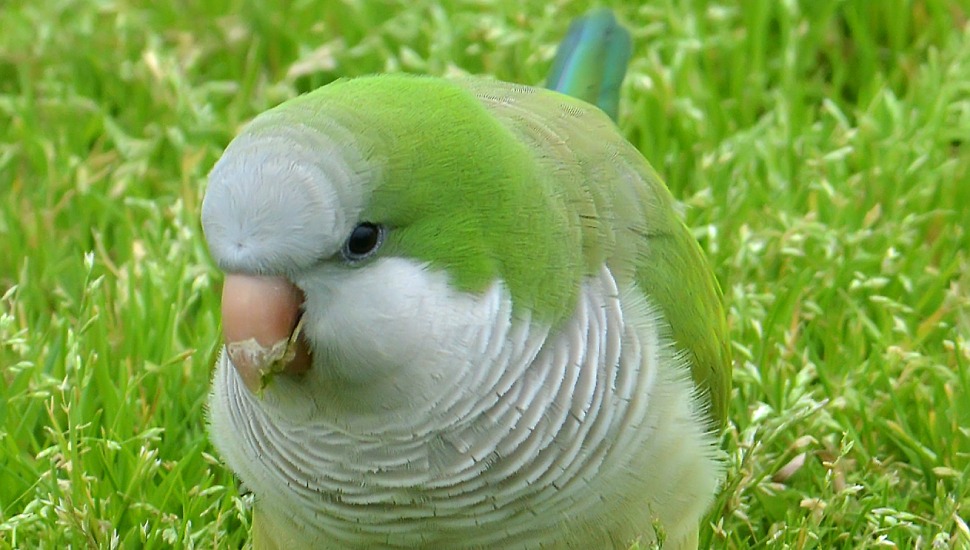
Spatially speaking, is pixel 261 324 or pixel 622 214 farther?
pixel 622 214

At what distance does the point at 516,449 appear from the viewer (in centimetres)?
209

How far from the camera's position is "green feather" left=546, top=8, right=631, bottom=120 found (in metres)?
3.18

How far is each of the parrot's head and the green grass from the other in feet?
2.14

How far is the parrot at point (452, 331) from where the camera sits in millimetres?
1858

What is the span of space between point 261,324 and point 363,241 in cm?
17

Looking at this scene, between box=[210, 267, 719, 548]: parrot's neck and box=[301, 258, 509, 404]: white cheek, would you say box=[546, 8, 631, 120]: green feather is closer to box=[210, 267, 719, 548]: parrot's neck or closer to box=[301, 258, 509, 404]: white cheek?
box=[210, 267, 719, 548]: parrot's neck

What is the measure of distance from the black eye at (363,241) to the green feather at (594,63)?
1345 millimetres

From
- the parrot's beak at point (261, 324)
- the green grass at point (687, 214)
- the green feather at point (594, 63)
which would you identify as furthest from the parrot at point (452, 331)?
the green feather at point (594, 63)

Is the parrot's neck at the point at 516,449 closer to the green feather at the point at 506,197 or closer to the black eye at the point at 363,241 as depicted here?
the green feather at the point at 506,197

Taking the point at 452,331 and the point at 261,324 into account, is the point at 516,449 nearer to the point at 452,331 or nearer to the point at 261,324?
the point at 452,331

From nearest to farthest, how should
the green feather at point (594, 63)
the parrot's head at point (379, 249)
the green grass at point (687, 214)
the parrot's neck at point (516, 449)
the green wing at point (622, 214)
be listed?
the parrot's head at point (379, 249) → the parrot's neck at point (516, 449) → the green wing at point (622, 214) → the green grass at point (687, 214) → the green feather at point (594, 63)

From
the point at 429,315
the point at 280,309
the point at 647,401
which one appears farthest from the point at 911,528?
the point at 280,309

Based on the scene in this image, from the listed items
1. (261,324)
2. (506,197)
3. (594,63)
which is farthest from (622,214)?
(594,63)

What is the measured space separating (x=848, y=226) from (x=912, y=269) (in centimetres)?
18
